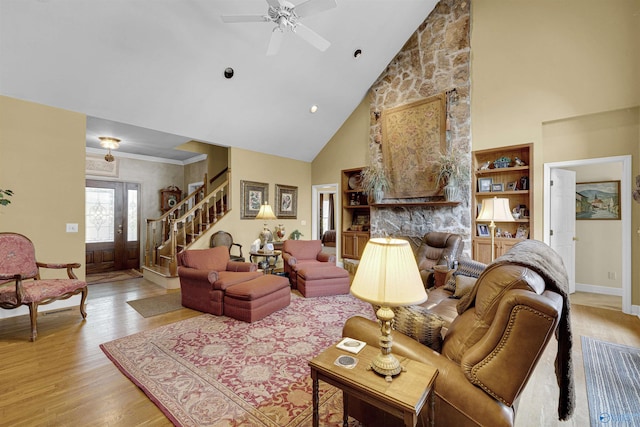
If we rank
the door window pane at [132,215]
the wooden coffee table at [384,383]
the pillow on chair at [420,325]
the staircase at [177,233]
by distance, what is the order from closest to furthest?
the wooden coffee table at [384,383] → the pillow on chair at [420,325] → the staircase at [177,233] → the door window pane at [132,215]

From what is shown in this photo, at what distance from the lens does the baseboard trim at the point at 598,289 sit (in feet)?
15.1

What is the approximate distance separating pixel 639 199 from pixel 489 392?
11.4 feet

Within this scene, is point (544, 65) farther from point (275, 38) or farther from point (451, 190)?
point (275, 38)

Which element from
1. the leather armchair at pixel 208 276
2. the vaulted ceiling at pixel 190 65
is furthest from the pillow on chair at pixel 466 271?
the vaulted ceiling at pixel 190 65

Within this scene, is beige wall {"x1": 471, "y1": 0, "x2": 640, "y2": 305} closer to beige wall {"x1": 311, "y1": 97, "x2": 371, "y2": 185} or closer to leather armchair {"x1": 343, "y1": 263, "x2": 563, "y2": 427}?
beige wall {"x1": 311, "y1": 97, "x2": 371, "y2": 185}

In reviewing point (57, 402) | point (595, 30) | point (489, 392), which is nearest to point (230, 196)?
point (57, 402)

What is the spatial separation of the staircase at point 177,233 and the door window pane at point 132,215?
44cm

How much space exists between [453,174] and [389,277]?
434cm

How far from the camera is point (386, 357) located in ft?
4.27

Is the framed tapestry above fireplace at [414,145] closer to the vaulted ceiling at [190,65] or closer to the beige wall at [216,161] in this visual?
the vaulted ceiling at [190,65]

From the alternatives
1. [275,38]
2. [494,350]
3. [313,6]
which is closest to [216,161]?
[275,38]

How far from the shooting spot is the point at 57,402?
6.49 feet

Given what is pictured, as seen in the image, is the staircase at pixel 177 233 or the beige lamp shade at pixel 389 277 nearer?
the beige lamp shade at pixel 389 277

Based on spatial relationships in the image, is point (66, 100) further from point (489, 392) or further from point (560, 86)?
point (560, 86)
